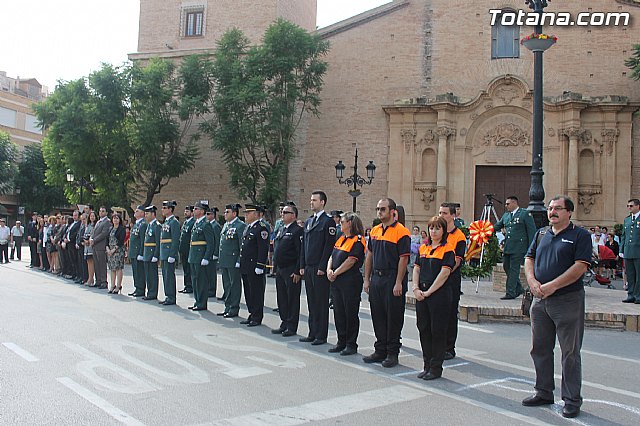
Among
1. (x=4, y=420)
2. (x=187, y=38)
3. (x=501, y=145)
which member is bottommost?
(x=4, y=420)

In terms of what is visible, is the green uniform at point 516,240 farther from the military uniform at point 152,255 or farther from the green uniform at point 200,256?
the military uniform at point 152,255

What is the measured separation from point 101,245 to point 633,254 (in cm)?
1202

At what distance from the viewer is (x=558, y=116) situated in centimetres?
2692

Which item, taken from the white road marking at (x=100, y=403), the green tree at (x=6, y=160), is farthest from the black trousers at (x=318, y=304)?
the green tree at (x=6, y=160)

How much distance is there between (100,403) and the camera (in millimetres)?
5512

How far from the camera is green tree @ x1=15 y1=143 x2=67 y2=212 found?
165 ft

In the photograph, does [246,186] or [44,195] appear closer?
[246,186]

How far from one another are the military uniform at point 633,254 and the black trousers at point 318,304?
6723 millimetres

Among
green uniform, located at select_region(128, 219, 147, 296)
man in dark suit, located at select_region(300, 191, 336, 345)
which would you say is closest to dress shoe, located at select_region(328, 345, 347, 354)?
man in dark suit, located at select_region(300, 191, 336, 345)

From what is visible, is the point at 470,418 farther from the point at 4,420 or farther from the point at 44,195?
the point at 44,195

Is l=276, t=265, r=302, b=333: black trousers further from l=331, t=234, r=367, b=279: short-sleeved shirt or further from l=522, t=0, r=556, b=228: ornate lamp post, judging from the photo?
l=522, t=0, r=556, b=228: ornate lamp post

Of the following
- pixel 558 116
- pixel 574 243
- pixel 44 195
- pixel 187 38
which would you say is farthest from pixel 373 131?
pixel 44 195

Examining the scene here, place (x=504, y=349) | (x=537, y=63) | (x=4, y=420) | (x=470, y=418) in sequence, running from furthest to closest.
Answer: (x=537, y=63)
(x=504, y=349)
(x=470, y=418)
(x=4, y=420)

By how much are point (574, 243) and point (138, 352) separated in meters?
5.30
